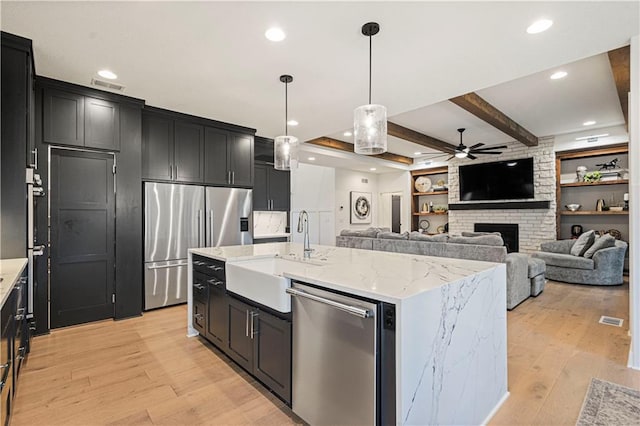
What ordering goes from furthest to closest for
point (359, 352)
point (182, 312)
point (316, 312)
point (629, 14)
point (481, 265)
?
1. point (182, 312)
2. point (629, 14)
3. point (481, 265)
4. point (316, 312)
5. point (359, 352)

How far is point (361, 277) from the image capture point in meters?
1.69

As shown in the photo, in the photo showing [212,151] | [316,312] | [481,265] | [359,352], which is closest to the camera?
[359,352]

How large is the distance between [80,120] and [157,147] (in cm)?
87

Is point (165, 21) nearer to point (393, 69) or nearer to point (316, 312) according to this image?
point (393, 69)

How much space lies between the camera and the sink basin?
72.9 inches

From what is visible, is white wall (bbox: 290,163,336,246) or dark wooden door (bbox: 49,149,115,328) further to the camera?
white wall (bbox: 290,163,336,246)

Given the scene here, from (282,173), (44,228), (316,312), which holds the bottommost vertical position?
(316,312)

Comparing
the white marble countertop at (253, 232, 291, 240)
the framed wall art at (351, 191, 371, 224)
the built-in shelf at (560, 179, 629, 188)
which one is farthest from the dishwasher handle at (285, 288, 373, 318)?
the framed wall art at (351, 191, 371, 224)

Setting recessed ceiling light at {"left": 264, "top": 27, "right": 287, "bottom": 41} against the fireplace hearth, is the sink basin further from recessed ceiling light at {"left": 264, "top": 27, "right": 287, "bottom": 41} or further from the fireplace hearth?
the fireplace hearth

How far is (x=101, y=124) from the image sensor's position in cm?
353

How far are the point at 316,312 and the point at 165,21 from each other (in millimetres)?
2306

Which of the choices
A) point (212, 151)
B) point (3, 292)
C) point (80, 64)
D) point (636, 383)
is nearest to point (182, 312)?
point (212, 151)

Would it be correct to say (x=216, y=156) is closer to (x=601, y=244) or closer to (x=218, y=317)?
(x=218, y=317)

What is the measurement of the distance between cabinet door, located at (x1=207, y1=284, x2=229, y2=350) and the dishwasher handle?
1.00 metres
